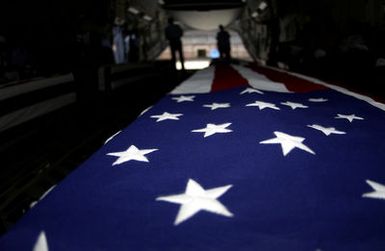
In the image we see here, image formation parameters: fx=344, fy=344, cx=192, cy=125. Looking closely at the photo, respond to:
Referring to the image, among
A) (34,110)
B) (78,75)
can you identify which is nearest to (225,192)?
(34,110)

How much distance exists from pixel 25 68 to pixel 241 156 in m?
4.90

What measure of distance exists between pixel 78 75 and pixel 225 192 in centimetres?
333

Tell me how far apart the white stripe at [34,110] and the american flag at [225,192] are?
1431 millimetres

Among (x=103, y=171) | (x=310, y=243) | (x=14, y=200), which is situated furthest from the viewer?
(x=14, y=200)

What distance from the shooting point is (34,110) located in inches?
128

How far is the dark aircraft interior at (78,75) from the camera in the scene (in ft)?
8.77

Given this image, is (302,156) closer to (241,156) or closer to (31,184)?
(241,156)

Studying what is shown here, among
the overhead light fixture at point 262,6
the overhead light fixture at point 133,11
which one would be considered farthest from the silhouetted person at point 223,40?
the overhead light fixture at point 133,11

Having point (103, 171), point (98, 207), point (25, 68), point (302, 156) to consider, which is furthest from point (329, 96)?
point (25, 68)

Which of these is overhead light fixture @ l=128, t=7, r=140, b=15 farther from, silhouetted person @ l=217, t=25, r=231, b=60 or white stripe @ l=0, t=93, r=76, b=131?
white stripe @ l=0, t=93, r=76, b=131

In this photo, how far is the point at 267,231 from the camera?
934mm

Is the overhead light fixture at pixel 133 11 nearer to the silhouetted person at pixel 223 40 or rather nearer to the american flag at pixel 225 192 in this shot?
the silhouetted person at pixel 223 40

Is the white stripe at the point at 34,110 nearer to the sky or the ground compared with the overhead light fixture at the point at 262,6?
nearer to the ground

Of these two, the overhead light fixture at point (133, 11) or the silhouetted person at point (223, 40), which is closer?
the silhouetted person at point (223, 40)
